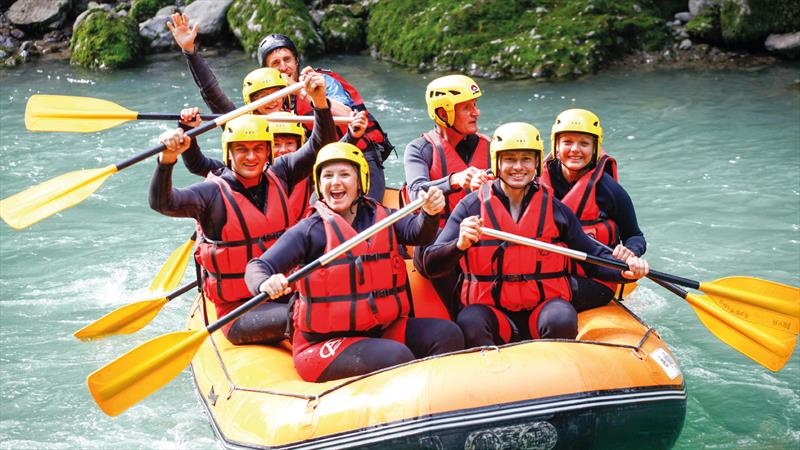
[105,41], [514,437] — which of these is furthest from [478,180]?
[105,41]

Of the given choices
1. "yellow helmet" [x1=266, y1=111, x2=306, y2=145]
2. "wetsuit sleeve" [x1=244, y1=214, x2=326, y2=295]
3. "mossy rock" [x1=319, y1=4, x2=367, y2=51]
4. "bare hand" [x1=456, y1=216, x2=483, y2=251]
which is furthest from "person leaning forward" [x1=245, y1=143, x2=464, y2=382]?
"mossy rock" [x1=319, y1=4, x2=367, y2=51]

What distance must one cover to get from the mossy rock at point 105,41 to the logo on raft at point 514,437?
11626 millimetres

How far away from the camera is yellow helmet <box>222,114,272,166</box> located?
4.74 meters

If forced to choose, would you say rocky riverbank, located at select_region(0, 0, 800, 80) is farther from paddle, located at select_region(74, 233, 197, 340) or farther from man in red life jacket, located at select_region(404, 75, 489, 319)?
paddle, located at select_region(74, 233, 197, 340)

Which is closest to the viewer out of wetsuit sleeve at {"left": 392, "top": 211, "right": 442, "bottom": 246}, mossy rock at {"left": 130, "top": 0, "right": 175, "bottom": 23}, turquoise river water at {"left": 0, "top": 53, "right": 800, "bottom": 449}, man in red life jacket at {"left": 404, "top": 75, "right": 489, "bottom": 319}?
wetsuit sleeve at {"left": 392, "top": 211, "right": 442, "bottom": 246}

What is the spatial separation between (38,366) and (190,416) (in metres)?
1.38

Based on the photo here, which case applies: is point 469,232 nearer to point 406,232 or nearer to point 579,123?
point 406,232

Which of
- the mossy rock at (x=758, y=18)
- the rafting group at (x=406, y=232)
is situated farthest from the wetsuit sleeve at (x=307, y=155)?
the mossy rock at (x=758, y=18)

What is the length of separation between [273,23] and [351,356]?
10451 millimetres

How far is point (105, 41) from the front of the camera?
1420 centimetres

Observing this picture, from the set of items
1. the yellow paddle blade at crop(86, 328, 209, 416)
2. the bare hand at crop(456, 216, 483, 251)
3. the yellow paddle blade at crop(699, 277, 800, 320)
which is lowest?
the yellow paddle blade at crop(86, 328, 209, 416)

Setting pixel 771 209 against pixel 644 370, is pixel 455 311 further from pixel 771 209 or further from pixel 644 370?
pixel 771 209

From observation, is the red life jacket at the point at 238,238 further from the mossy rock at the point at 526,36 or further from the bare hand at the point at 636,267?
the mossy rock at the point at 526,36

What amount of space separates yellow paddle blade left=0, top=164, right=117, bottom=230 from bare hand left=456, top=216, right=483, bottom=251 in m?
1.80
